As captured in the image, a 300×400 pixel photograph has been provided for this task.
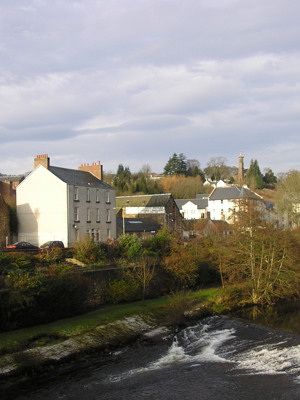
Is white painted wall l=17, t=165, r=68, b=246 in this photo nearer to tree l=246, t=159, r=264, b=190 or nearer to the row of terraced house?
the row of terraced house

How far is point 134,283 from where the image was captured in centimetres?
3672

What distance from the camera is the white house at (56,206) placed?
56156 millimetres

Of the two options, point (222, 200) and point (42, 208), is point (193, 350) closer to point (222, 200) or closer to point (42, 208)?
point (42, 208)

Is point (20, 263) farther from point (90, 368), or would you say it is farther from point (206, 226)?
point (206, 226)

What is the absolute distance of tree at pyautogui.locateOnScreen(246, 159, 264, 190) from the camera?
143875 millimetres

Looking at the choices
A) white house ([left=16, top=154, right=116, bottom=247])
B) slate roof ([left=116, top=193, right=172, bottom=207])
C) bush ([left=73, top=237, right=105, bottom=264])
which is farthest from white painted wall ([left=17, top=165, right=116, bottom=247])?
slate roof ([left=116, top=193, right=172, bottom=207])

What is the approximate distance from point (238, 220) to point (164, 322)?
13801mm

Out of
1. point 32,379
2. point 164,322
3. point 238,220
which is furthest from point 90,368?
point 238,220

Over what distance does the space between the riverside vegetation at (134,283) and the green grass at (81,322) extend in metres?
0.05

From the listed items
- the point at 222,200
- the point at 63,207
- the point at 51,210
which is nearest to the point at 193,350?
the point at 63,207

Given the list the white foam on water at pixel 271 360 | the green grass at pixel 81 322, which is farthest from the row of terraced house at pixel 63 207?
the white foam on water at pixel 271 360

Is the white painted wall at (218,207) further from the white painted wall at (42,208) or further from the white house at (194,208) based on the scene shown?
the white painted wall at (42,208)

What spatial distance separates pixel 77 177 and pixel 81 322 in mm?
34052

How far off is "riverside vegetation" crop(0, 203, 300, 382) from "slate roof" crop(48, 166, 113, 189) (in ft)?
47.7
